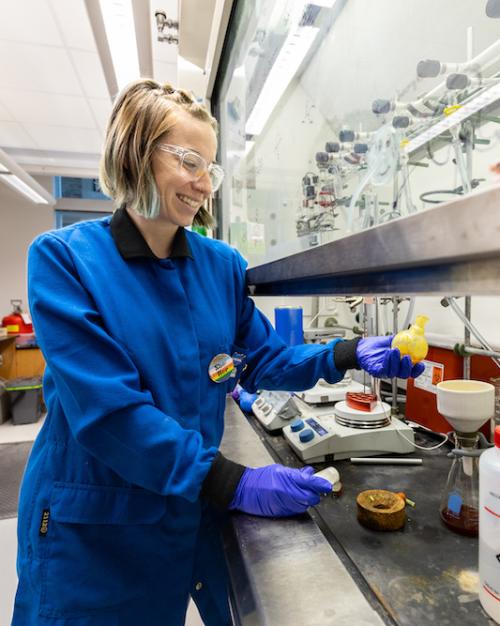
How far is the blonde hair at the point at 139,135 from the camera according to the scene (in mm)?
893

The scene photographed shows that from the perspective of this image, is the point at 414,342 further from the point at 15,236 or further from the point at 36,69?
the point at 15,236

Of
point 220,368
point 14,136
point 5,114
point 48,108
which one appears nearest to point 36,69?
point 48,108

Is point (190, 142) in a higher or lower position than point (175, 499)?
higher

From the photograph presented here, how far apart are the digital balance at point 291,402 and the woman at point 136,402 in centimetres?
38

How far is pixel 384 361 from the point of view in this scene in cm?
92

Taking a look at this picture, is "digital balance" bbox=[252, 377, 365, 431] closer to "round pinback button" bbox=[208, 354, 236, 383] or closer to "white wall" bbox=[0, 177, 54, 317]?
"round pinback button" bbox=[208, 354, 236, 383]

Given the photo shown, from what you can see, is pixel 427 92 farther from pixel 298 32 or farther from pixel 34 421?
pixel 34 421

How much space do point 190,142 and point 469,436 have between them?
0.91m

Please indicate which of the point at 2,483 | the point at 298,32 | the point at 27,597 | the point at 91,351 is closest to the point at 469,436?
the point at 91,351

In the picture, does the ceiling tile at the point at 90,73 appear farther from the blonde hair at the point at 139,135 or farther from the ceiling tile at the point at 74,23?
the blonde hair at the point at 139,135

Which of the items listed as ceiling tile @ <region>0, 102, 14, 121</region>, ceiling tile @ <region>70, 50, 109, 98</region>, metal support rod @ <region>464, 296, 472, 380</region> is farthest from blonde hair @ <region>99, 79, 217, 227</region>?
ceiling tile @ <region>0, 102, 14, 121</region>

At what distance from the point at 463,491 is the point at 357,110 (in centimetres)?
111

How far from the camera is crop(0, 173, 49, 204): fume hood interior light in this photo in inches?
185

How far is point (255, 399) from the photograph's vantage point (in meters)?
1.55
